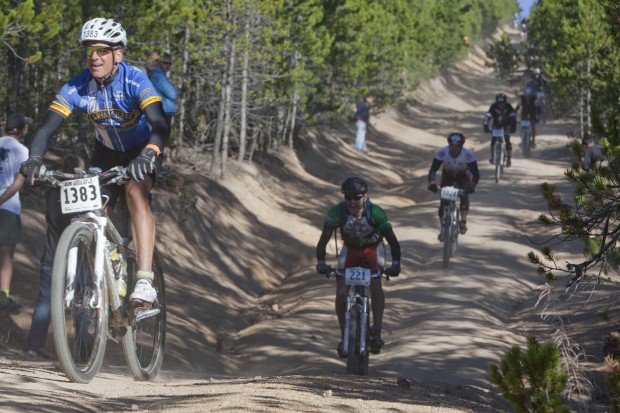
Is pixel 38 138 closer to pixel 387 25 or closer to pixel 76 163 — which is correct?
pixel 76 163

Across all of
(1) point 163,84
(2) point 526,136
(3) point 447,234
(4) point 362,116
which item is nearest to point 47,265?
(1) point 163,84

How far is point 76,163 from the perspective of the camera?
31.1 ft

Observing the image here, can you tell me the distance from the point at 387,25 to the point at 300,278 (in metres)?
29.3

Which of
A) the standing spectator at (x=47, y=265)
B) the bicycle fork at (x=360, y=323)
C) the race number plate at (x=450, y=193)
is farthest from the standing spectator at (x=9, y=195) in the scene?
the race number plate at (x=450, y=193)

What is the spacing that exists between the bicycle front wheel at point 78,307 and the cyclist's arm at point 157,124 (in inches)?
29.3

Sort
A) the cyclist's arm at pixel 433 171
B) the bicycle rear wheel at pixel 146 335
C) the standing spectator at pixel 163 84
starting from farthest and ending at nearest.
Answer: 1. the cyclist's arm at pixel 433 171
2. the standing spectator at pixel 163 84
3. the bicycle rear wheel at pixel 146 335

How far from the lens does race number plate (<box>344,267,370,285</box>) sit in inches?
395

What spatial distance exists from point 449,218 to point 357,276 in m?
7.35

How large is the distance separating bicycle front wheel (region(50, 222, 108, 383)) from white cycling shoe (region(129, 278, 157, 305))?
0.25m

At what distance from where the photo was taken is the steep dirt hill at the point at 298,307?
7.41 metres

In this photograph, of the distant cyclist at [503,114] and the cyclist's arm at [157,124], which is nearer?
the cyclist's arm at [157,124]

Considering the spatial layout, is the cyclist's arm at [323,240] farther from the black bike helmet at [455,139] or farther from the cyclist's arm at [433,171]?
the black bike helmet at [455,139]

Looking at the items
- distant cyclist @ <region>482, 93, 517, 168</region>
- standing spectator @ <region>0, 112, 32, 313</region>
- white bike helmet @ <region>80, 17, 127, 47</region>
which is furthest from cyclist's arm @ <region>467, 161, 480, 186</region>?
white bike helmet @ <region>80, 17, 127, 47</region>

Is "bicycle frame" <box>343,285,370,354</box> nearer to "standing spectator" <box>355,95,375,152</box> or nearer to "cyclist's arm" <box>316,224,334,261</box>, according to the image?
"cyclist's arm" <box>316,224,334,261</box>
